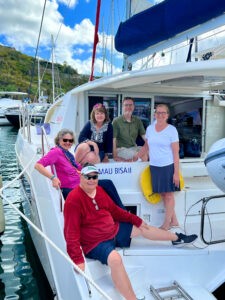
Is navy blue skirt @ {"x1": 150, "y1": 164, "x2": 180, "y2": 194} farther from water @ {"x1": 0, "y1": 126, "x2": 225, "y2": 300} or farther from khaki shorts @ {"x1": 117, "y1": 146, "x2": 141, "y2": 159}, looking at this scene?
water @ {"x1": 0, "y1": 126, "x2": 225, "y2": 300}

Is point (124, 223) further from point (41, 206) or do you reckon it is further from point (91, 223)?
point (41, 206)

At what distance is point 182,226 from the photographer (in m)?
3.78

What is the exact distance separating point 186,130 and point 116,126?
6.56 feet

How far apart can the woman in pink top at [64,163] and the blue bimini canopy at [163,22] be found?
171 centimetres

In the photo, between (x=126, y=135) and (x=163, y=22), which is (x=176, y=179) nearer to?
(x=126, y=135)

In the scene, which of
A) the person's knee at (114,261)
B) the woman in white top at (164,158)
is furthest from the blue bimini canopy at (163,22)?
the person's knee at (114,261)

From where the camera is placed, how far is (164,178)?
3.59 metres

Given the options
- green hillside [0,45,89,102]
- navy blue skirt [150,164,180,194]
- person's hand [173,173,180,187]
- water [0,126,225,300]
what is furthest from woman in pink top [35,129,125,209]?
green hillside [0,45,89,102]

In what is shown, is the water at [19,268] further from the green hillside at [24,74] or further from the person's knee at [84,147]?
the green hillside at [24,74]

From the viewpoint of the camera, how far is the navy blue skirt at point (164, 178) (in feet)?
11.6

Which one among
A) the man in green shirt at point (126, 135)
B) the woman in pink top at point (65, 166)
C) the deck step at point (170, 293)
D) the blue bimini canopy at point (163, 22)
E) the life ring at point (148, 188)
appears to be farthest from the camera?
the man in green shirt at point (126, 135)

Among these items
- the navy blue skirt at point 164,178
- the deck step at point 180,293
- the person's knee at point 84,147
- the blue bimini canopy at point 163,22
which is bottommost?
the deck step at point 180,293

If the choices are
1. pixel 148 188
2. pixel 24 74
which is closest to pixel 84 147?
pixel 148 188

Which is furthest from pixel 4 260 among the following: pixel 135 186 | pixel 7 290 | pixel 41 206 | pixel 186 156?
pixel 186 156
